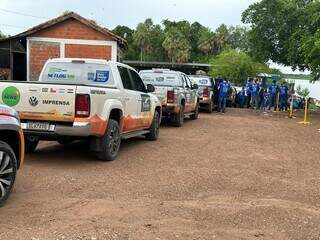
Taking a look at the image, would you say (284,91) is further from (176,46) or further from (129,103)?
(176,46)

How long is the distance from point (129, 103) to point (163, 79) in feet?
21.8

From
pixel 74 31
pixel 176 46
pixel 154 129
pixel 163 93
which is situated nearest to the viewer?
pixel 154 129

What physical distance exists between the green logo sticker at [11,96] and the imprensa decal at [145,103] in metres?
3.25

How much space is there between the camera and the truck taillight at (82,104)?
8.74m

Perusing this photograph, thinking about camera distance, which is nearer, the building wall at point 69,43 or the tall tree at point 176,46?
the building wall at point 69,43

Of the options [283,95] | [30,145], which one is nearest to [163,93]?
[30,145]

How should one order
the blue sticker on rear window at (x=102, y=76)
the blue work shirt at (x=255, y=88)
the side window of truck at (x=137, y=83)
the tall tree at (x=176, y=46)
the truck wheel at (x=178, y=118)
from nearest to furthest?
the blue sticker on rear window at (x=102, y=76) < the side window of truck at (x=137, y=83) < the truck wheel at (x=178, y=118) < the blue work shirt at (x=255, y=88) < the tall tree at (x=176, y=46)

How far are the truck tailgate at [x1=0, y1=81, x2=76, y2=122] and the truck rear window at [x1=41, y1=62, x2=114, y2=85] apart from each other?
4.88ft

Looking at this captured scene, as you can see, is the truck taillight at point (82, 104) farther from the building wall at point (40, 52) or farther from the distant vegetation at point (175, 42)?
the distant vegetation at point (175, 42)

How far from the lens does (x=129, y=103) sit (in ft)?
34.8

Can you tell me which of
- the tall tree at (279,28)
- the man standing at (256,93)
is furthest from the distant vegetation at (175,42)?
the man standing at (256,93)

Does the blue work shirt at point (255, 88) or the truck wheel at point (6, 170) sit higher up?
the blue work shirt at point (255, 88)

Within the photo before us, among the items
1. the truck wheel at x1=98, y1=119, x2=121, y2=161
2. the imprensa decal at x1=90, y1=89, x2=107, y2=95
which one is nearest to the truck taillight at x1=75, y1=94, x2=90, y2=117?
the imprensa decal at x1=90, y1=89, x2=107, y2=95

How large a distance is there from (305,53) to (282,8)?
817cm
